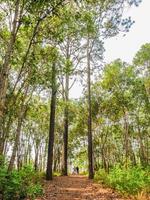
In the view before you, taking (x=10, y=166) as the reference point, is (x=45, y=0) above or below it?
above

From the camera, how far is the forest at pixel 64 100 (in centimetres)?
953

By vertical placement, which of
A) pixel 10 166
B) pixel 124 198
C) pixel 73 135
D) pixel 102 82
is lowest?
pixel 124 198

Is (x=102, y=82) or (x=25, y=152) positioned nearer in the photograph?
(x=102, y=82)

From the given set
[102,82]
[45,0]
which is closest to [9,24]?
[45,0]

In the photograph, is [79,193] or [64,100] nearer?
[79,193]

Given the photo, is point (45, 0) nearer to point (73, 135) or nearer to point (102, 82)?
point (102, 82)

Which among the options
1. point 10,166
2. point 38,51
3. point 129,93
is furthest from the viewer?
point 129,93

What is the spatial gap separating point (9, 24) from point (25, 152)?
89.9 feet

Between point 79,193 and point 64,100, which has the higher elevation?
point 64,100

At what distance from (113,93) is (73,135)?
15.4m

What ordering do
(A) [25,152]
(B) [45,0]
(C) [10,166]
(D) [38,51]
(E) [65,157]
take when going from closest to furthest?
(B) [45,0], (C) [10,166], (D) [38,51], (E) [65,157], (A) [25,152]

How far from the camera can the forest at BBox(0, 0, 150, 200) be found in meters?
9.53

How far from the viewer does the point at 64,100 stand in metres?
21.8

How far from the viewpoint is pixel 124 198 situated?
9.31m
